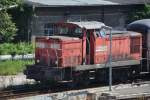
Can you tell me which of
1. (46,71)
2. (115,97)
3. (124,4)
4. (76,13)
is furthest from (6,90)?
(124,4)

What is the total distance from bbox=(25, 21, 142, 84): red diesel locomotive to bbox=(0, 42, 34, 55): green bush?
6.04m

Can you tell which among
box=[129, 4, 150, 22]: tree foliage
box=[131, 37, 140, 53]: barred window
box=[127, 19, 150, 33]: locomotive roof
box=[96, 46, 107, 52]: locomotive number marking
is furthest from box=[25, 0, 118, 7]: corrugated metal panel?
box=[96, 46, 107, 52]: locomotive number marking

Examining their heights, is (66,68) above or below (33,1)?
below

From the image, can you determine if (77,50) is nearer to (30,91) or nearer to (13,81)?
(30,91)

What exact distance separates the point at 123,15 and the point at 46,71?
18.3m

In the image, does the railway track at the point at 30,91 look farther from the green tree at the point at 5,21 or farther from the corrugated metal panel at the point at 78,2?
the corrugated metal panel at the point at 78,2

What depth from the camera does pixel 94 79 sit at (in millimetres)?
25812

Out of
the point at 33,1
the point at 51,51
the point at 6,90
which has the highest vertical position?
the point at 33,1

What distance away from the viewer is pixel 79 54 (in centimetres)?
2492

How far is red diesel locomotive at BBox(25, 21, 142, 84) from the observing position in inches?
956

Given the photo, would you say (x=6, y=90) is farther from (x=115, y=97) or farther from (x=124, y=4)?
(x=124, y=4)

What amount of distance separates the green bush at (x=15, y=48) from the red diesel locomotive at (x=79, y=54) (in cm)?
604

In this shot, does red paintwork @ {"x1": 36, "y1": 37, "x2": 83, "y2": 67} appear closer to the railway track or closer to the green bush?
the railway track

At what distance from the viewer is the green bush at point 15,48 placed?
31233mm
